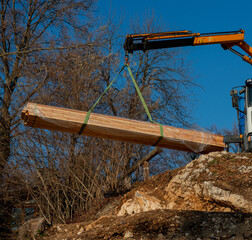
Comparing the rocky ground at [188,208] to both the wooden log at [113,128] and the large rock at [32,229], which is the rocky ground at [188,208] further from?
the wooden log at [113,128]

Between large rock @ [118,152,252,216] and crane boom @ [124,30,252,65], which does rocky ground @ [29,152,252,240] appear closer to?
large rock @ [118,152,252,216]

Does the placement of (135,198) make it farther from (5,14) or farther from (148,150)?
(5,14)

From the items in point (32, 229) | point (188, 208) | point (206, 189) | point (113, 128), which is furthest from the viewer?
point (32, 229)

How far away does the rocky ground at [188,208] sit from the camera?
601cm

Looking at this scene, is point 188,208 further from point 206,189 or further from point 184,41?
point 184,41

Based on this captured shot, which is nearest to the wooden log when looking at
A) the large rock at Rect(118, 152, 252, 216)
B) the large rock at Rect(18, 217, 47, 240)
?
the large rock at Rect(118, 152, 252, 216)

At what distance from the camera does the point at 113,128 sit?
244 inches

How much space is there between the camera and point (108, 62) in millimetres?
14930

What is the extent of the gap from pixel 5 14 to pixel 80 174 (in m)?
6.98

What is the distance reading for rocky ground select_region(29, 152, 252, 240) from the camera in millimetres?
6012

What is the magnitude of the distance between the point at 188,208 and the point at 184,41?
13.8 ft

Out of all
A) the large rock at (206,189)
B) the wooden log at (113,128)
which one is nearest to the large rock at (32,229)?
the large rock at (206,189)

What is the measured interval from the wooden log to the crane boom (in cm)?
221

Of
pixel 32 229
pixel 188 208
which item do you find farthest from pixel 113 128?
pixel 32 229
